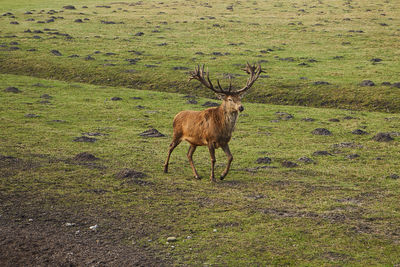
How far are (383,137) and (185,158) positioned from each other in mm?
10504

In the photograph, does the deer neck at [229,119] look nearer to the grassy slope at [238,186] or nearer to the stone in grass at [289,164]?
the grassy slope at [238,186]

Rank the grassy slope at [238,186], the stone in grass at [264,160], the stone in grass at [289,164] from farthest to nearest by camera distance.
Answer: the stone in grass at [264,160] → the stone in grass at [289,164] → the grassy slope at [238,186]

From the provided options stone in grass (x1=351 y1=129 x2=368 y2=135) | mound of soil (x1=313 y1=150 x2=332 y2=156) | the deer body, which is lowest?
stone in grass (x1=351 y1=129 x2=368 y2=135)

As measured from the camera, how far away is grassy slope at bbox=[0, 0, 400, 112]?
38281 mm

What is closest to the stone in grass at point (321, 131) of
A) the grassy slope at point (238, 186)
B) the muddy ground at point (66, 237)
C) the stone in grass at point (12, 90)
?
the grassy slope at point (238, 186)

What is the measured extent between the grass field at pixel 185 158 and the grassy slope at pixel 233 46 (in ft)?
0.81

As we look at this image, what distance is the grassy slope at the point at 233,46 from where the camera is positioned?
38.3 m

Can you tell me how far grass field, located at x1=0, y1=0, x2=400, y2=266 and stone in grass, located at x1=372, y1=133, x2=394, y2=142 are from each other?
0.96 ft

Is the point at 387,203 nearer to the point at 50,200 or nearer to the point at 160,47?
the point at 50,200

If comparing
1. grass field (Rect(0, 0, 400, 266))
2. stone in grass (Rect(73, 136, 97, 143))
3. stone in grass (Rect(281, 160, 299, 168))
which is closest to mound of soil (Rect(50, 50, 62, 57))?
grass field (Rect(0, 0, 400, 266))

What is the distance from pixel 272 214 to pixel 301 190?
284cm

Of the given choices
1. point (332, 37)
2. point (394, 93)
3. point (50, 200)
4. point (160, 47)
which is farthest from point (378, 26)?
point (50, 200)

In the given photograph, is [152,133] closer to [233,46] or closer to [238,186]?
[238,186]

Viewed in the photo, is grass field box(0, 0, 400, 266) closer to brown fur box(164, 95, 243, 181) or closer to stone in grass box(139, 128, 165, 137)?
stone in grass box(139, 128, 165, 137)
